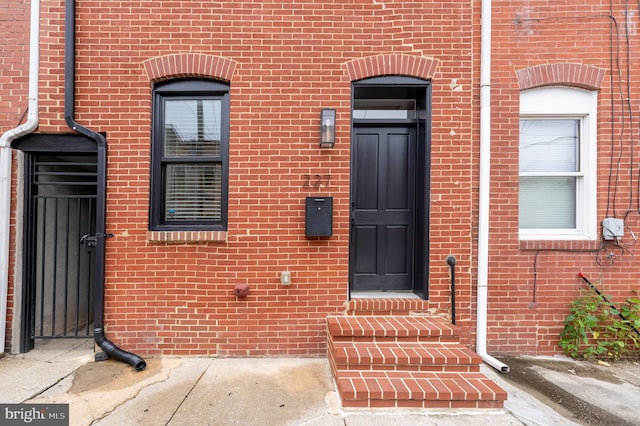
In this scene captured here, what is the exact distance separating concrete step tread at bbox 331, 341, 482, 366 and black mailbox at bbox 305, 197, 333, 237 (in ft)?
3.73

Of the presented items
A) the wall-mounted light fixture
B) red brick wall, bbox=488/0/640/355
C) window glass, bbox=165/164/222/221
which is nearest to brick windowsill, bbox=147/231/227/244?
window glass, bbox=165/164/222/221

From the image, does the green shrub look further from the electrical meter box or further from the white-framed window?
the white-framed window

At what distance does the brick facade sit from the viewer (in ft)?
11.1

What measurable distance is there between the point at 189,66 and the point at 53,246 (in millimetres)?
2823

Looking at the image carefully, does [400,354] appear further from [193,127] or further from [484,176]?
[193,127]

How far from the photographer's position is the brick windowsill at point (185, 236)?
3352 mm

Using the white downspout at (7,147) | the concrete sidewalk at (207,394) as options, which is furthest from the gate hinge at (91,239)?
the concrete sidewalk at (207,394)

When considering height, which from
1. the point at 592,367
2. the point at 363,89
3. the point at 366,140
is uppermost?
the point at 363,89

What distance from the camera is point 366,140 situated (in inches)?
149

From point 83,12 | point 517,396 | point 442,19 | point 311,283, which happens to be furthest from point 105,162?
point 517,396

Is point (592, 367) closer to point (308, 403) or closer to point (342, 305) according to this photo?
point (342, 305)

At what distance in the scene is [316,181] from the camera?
3.44 metres

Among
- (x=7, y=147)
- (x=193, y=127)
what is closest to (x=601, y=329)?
(x=193, y=127)

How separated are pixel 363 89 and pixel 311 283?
7.76 feet
